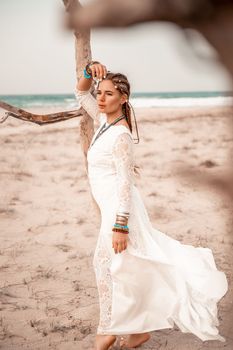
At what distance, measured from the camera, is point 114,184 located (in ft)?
10.6

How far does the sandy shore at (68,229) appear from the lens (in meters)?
3.88

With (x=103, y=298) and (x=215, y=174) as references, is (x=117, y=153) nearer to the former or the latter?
(x=103, y=298)

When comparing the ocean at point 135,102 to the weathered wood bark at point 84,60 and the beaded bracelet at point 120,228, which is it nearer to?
the weathered wood bark at point 84,60

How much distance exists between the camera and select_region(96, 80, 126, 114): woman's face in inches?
126

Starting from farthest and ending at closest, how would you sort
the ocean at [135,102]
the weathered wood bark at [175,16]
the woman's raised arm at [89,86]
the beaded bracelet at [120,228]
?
the ocean at [135,102], the woman's raised arm at [89,86], the beaded bracelet at [120,228], the weathered wood bark at [175,16]

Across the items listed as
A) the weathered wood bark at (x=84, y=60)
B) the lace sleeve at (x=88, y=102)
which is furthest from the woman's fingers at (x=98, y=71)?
the weathered wood bark at (x=84, y=60)

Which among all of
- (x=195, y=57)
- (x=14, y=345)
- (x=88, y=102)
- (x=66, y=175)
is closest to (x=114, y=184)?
(x=88, y=102)

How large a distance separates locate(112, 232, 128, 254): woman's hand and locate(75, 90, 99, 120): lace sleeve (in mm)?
1042

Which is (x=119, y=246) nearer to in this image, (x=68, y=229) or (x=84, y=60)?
(x=84, y=60)

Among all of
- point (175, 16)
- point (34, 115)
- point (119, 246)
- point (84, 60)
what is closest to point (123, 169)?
point (119, 246)

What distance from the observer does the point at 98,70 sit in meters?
3.28

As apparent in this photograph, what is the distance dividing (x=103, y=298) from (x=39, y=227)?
368 cm

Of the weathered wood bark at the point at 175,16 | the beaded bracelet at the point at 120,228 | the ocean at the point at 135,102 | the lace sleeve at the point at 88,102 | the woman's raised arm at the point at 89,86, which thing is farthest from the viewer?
the ocean at the point at 135,102

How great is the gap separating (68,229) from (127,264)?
12.1ft
